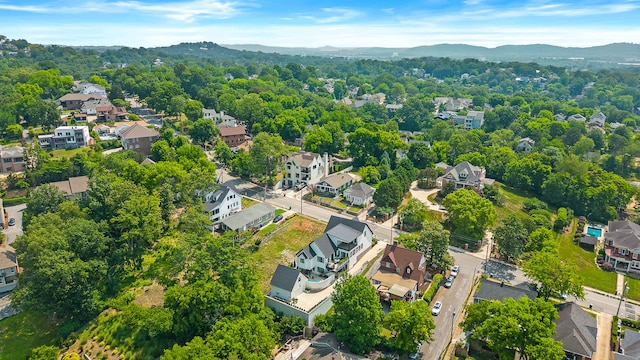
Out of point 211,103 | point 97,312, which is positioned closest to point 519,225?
point 97,312

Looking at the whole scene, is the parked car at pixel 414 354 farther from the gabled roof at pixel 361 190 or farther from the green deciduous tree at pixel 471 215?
the gabled roof at pixel 361 190

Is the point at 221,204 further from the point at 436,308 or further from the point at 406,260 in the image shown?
the point at 436,308

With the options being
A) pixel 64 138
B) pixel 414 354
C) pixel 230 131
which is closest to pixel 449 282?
pixel 414 354

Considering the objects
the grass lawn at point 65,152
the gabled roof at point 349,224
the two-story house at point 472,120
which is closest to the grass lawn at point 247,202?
the gabled roof at point 349,224

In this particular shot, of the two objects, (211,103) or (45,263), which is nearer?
(45,263)

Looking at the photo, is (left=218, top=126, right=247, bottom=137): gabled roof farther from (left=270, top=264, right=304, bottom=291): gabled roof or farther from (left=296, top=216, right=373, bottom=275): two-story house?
(left=270, top=264, right=304, bottom=291): gabled roof

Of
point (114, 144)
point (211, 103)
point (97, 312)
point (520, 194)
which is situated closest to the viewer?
point (97, 312)

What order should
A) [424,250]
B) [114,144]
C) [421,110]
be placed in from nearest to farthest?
[424,250] → [114,144] → [421,110]

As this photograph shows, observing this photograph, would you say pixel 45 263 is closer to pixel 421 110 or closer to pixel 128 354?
pixel 128 354
